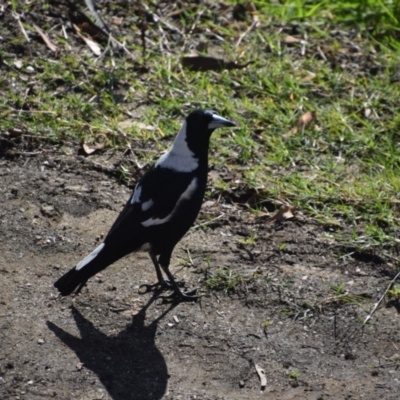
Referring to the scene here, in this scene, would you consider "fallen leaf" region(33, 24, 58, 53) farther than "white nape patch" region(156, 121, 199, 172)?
Yes

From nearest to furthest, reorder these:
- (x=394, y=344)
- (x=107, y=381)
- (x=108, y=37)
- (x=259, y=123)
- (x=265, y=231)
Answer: (x=107, y=381) < (x=394, y=344) < (x=265, y=231) < (x=259, y=123) < (x=108, y=37)

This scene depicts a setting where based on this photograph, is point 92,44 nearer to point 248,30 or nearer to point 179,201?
point 248,30

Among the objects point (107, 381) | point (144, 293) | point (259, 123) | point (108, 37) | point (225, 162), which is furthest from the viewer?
point (108, 37)

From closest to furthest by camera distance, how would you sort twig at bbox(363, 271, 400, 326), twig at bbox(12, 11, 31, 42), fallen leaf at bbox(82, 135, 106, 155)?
twig at bbox(363, 271, 400, 326)
fallen leaf at bbox(82, 135, 106, 155)
twig at bbox(12, 11, 31, 42)

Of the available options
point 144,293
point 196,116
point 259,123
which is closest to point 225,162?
point 259,123

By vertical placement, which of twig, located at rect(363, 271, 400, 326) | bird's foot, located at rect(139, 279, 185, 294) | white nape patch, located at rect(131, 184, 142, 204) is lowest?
bird's foot, located at rect(139, 279, 185, 294)

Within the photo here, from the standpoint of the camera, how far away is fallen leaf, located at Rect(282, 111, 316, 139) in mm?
5121

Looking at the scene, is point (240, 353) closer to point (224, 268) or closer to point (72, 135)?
point (224, 268)

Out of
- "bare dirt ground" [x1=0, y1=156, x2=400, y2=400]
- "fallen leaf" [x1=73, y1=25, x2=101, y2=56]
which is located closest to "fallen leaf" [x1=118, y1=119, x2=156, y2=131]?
"bare dirt ground" [x1=0, y1=156, x2=400, y2=400]

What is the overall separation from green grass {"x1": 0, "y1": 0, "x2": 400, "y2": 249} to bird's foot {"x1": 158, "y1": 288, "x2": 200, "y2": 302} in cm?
79

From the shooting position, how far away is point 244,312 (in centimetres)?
390

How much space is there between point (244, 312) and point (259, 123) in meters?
1.60

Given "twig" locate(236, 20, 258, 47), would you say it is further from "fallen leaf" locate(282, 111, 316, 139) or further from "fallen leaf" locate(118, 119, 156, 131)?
"fallen leaf" locate(118, 119, 156, 131)

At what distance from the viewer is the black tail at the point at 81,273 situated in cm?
371
